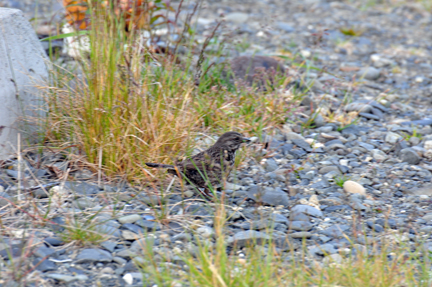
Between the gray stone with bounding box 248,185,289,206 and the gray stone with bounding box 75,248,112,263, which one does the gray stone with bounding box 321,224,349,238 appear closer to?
the gray stone with bounding box 248,185,289,206

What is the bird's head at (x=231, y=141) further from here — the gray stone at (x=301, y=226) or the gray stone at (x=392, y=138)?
the gray stone at (x=392, y=138)

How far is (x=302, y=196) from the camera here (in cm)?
418

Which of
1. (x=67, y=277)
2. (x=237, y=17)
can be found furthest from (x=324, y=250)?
(x=237, y=17)

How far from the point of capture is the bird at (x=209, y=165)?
3.88 m

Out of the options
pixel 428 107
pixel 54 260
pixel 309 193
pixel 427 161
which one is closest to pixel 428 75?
pixel 428 107

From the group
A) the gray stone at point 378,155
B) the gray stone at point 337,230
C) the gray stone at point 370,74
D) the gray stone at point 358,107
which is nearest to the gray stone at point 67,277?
the gray stone at point 337,230

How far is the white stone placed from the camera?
13.3 feet

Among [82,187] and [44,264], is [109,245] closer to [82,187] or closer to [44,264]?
[44,264]

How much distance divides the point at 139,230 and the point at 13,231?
2.67ft

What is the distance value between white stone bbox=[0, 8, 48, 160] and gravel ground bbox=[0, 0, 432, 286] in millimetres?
248

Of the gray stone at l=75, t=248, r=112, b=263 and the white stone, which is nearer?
the gray stone at l=75, t=248, r=112, b=263

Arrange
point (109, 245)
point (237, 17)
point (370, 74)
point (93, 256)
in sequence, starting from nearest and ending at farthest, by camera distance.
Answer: point (93, 256), point (109, 245), point (370, 74), point (237, 17)

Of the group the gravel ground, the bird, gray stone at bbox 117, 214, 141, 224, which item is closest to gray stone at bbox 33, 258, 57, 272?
the gravel ground

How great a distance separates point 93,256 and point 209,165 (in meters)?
1.14
